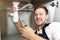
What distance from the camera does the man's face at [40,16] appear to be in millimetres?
→ 623

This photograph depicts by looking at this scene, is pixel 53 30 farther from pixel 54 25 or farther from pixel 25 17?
pixel 25 17

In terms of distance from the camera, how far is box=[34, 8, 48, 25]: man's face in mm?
623

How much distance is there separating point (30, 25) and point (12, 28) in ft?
0.40

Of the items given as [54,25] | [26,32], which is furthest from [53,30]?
[26,32]

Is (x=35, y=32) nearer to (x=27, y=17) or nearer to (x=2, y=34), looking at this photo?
(x=27, y=17)

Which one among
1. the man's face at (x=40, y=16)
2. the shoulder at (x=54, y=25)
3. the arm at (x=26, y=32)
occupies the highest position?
the man's face at (x=40, y=16)

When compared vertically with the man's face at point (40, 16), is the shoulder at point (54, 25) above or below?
below

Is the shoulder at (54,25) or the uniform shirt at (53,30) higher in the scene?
the shoulder at (54,25)

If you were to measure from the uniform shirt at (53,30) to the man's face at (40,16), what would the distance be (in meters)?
0.05

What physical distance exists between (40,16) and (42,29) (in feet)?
0.27

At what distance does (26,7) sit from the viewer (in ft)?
2.13

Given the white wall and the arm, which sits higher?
the white wall

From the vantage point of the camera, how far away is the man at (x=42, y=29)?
606 mm

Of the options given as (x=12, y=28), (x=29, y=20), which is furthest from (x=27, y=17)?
(x=12, y=28)
